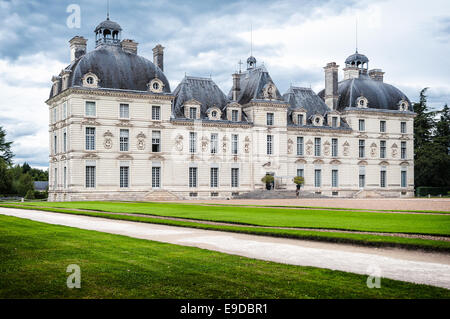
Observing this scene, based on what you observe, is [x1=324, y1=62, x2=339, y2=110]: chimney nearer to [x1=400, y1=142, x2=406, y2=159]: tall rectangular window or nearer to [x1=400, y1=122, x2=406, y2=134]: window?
[x1=400, y1=122, x2=406, y2=134]: window

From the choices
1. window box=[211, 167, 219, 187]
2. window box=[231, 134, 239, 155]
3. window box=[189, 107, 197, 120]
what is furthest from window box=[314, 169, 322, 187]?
window box=[189, 107, 197, 120]

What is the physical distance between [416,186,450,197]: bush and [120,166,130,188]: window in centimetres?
3524

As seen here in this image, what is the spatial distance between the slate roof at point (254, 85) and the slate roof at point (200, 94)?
2.18 metres

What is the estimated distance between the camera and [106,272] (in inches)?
348

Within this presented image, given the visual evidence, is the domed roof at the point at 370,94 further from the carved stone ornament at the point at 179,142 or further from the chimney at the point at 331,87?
the carved stone ornament at the point at 179,142

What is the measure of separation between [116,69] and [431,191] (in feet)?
128

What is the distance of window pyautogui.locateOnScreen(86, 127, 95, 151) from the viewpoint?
1847 inches

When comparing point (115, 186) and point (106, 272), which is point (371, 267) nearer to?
point (106, 272)

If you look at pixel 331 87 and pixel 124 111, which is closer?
pixel 124 111

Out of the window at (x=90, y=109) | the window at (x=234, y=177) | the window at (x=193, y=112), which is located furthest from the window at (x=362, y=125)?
the window at (x=90, y=109)

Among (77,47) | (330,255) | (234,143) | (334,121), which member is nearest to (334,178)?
(334,121)

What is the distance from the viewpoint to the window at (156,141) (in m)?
49.8

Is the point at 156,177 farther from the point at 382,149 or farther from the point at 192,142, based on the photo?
the point at 382,149

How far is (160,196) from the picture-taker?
48031 millimetres
